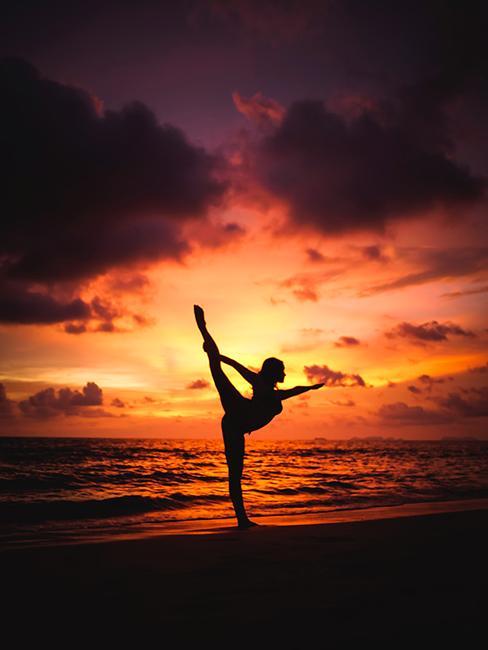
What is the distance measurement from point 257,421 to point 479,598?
4.26 m

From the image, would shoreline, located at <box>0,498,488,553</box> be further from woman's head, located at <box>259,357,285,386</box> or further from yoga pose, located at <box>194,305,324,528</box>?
woman's head, located at <box>259,357,285,386</box>

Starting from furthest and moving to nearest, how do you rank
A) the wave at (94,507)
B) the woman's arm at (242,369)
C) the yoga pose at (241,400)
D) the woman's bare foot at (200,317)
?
1. the wave at (94,507)
2. the woman's bare foot at (200,317)
3. the woman's arm at (242,369)
4. the yoga pose at (241,400)

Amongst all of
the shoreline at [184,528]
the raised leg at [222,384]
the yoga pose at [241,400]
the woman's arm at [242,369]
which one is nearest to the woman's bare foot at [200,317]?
the yoga pose at [241,400]

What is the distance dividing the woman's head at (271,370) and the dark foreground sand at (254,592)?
233 centimetres

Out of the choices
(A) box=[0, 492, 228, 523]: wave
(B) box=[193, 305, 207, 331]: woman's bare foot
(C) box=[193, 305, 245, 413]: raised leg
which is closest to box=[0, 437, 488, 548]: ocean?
(A) box=[0, 492, 228, 523]: wave

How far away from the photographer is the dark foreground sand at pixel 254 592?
2779 mm

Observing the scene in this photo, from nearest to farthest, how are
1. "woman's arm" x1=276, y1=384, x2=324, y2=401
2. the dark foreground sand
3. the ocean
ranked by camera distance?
the dark foreground sand, "woman's arm" x1=276, y1=384, x2=324, y2=401, the ocean

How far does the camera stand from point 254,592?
3559 millimetres

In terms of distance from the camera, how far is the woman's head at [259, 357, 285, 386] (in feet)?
24.4

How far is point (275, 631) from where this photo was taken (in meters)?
2.79

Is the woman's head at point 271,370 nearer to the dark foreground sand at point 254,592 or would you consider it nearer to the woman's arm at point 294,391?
the woman's arm at point 294,391

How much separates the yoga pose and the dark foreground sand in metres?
1.60

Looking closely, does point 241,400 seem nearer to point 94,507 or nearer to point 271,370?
point 271,370

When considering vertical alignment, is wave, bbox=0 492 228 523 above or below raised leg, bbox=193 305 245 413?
below
